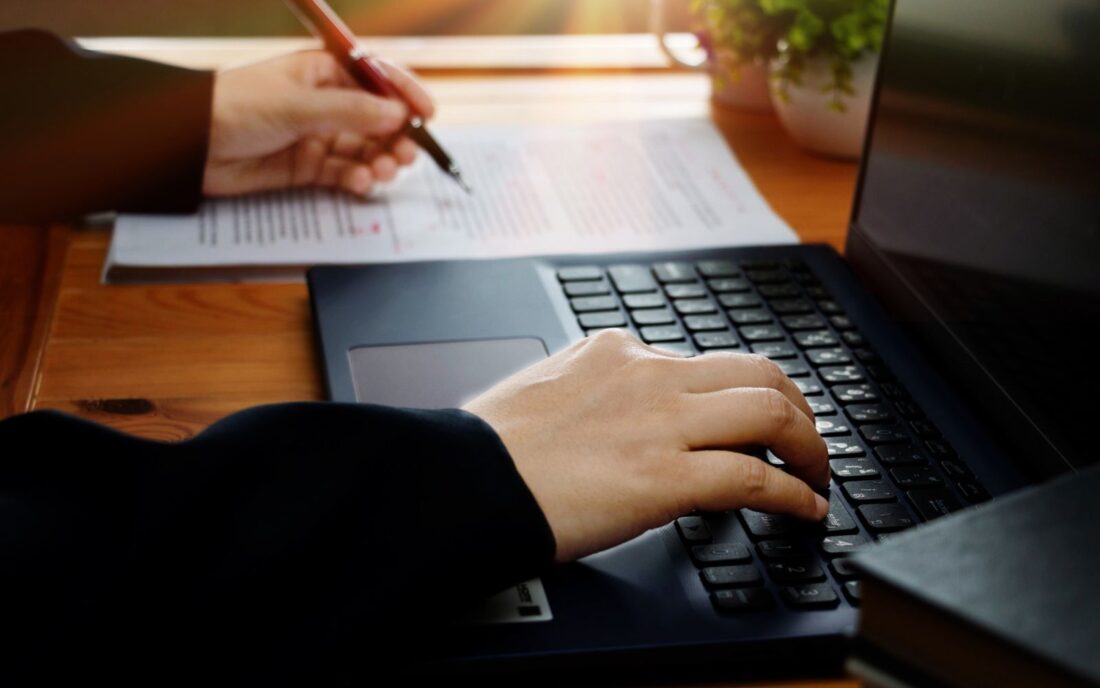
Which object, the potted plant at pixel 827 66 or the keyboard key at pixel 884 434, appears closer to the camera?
the keyboard key at pixel 884 434

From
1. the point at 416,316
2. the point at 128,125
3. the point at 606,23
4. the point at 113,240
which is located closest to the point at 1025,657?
the point at 416,316

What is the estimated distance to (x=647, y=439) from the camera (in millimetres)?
609

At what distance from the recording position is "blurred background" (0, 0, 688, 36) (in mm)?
1393

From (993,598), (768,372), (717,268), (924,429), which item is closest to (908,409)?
(924,429)

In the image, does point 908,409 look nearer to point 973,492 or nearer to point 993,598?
point 973,492

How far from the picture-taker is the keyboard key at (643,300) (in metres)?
0.86

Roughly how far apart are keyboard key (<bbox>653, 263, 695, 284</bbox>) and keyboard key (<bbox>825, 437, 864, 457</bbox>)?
237 mm

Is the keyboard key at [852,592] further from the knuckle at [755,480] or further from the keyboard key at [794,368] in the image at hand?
the keyboard key at [794,368]

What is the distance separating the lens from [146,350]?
832 mm

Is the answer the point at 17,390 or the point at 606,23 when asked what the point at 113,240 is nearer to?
the point at 17,390

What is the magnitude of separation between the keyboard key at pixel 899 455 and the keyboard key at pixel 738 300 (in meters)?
0.21

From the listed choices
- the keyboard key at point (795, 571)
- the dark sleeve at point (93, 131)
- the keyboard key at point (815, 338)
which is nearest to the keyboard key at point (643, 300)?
the keyboard key at point (815, 338)

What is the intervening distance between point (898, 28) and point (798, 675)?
1.76 ft

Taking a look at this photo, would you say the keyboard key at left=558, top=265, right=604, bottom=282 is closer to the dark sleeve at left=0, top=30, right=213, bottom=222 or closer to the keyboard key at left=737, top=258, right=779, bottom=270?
the keyboard key at left=737, top=258, right=779, bottom=270
